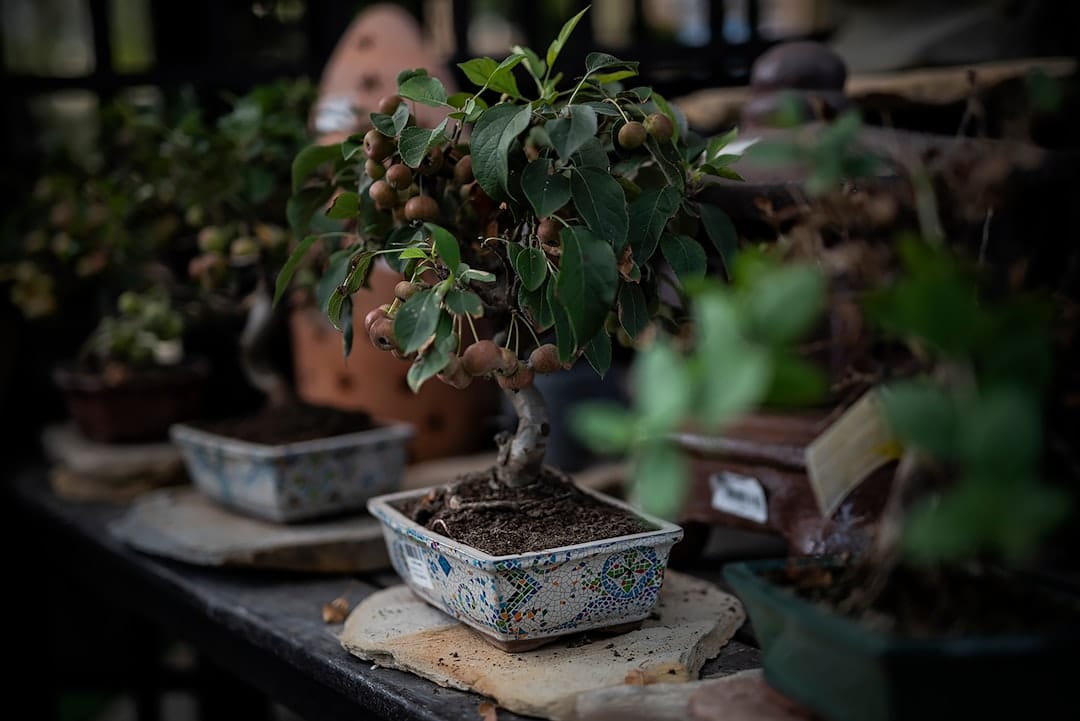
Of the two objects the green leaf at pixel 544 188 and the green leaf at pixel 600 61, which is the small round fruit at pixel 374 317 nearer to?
the green leaf at pixel 544 188

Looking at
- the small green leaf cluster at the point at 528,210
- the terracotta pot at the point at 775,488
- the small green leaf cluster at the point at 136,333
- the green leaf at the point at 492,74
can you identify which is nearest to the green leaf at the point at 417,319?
the small green leaf cluster at the point at 528,210

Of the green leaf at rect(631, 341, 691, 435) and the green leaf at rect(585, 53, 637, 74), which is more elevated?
the green leaf at rect(585, 53, 637, 74)

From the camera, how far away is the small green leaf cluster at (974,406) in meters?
0.60

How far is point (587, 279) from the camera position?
0.96 metres

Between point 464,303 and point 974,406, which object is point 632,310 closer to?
point 464,303

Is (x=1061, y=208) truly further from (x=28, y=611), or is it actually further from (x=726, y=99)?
(x=28, y=611)

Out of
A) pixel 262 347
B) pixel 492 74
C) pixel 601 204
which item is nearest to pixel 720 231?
pixel 601 204

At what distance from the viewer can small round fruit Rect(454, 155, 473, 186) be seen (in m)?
1.11

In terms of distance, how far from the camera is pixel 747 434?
1.32m

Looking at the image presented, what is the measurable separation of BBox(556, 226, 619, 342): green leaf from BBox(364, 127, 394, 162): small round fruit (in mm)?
251

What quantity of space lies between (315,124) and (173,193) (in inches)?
9.8

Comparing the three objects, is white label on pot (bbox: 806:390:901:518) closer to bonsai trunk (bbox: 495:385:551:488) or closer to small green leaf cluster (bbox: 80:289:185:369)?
bonsai trunk (bbox: 495:385:551:488)

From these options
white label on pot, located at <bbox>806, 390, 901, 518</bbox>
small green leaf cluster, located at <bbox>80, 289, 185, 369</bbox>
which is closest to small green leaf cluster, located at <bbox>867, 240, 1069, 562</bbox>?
white label on pot, located at <bbox>806, 390, 901, 518</bbox>

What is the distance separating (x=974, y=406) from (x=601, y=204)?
451 millimetres
